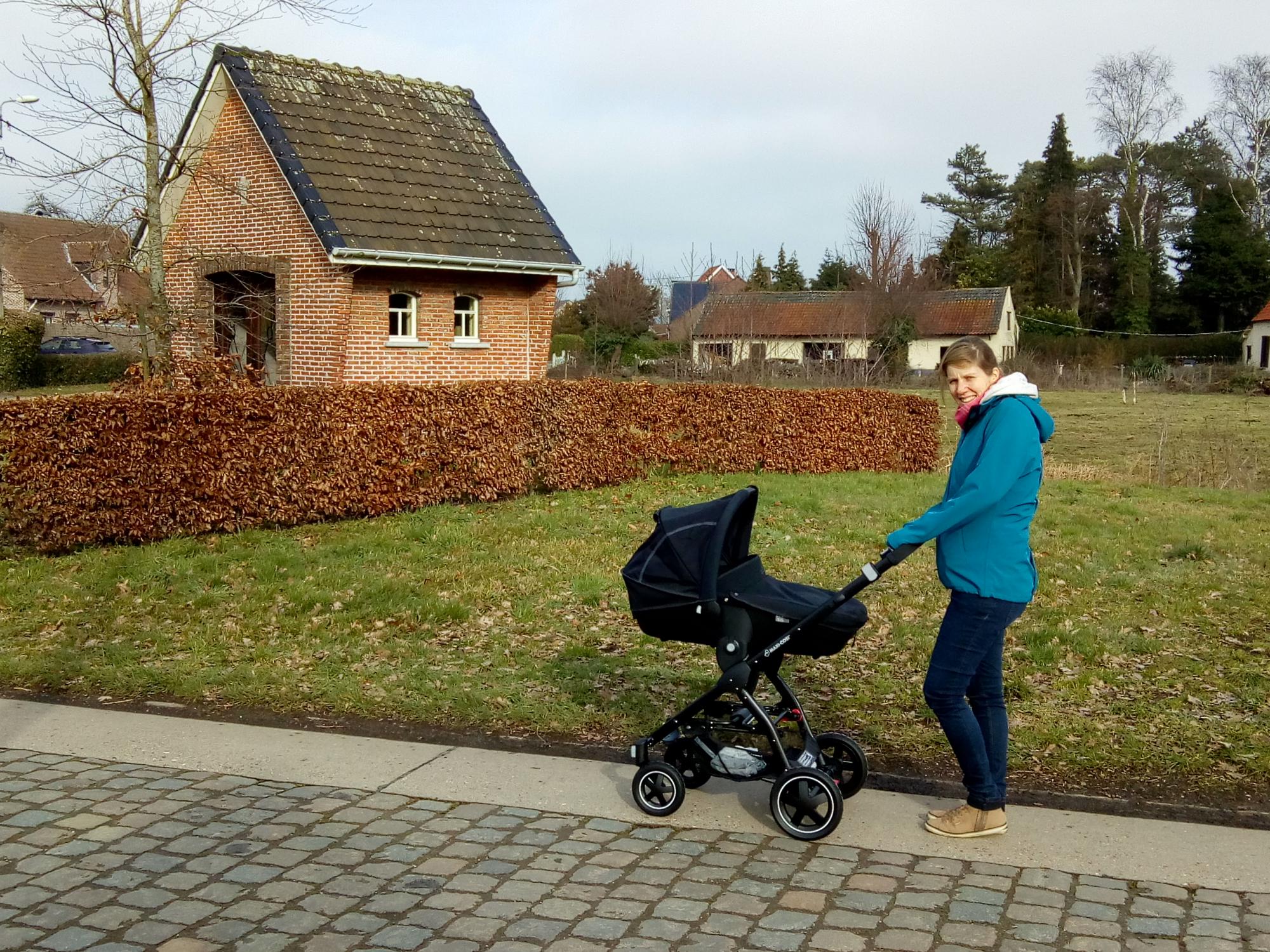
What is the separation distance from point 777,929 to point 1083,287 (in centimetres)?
7595

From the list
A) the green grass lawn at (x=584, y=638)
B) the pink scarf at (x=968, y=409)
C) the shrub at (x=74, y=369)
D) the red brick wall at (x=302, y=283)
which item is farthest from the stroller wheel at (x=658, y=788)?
the shrub at (x=74, y=369)

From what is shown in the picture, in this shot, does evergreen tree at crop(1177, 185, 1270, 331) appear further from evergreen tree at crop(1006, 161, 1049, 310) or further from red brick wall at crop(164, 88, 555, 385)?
red brick wall at crop(164, 88, 555, 385)

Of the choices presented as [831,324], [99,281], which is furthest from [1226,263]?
[99,281]

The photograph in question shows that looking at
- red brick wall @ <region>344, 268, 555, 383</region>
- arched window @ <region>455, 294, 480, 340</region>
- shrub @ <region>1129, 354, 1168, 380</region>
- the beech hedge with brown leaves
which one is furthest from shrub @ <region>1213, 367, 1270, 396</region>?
the beech hedge with brown leaves

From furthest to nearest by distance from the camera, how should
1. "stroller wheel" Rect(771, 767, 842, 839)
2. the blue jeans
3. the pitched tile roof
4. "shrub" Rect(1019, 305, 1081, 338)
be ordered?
1. "shrub" Rect(1019, 305, 1081, 338)
2. the pitched tile roof
3. "stroller wheel" Rect(771, 767, 842, 839)
4. the blue jeans

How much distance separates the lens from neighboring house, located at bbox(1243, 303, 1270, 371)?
60.2 metres

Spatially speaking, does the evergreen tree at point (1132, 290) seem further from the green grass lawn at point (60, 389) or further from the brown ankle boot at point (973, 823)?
the brown ankle boot at point (973, 823)

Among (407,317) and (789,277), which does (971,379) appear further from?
(789,277)

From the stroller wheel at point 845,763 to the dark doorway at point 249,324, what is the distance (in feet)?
58.3

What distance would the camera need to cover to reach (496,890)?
4410 millimetres

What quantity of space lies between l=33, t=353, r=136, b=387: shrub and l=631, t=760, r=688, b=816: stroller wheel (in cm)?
4101

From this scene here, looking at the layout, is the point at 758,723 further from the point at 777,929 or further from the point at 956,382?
the point at 956,382

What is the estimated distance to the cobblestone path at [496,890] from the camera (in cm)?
401

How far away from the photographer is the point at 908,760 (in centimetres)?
586
